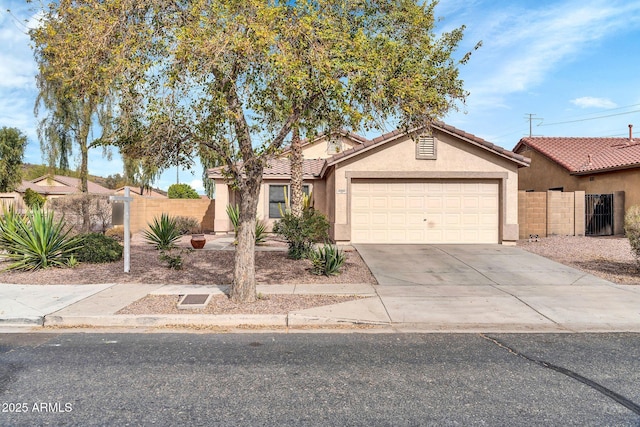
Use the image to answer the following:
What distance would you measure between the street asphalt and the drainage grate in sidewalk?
11.2 inches

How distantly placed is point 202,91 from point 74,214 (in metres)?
13.0

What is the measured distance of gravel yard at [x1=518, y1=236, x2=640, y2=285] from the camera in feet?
34.2

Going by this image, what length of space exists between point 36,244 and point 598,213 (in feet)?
66.9

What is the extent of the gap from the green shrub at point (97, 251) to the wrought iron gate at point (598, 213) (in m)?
18.1

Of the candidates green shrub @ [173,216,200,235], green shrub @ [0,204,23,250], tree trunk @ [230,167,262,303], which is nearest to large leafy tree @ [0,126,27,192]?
green shrub @ [173,216,200,235]

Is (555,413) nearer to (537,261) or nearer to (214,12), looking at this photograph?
(214,12)

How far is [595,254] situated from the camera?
13086 millimetres

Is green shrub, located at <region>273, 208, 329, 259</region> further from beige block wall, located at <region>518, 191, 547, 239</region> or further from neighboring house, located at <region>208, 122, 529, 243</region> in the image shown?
beige block wall, located at <region>518, 191, 547, 239</region>

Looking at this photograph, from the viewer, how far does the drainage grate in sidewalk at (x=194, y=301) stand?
23.9 ft

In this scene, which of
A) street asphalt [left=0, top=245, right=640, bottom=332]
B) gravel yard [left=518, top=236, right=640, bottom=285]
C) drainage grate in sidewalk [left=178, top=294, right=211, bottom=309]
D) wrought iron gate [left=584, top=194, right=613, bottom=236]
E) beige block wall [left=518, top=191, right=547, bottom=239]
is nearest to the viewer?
street asphalt [left=0, top=245, right=640, bottom=332]

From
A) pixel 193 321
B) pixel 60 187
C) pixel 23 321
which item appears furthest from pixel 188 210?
pixel 60 187

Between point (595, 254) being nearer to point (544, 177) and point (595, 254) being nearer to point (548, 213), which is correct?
point (548, 213)

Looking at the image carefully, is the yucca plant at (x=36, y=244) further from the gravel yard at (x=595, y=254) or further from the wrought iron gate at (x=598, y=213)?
the wrought iron gate at (x=598, y=213)

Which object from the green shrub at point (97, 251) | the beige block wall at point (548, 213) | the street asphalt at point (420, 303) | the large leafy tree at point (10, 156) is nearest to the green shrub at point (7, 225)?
the green shrub at point (97, 251)
